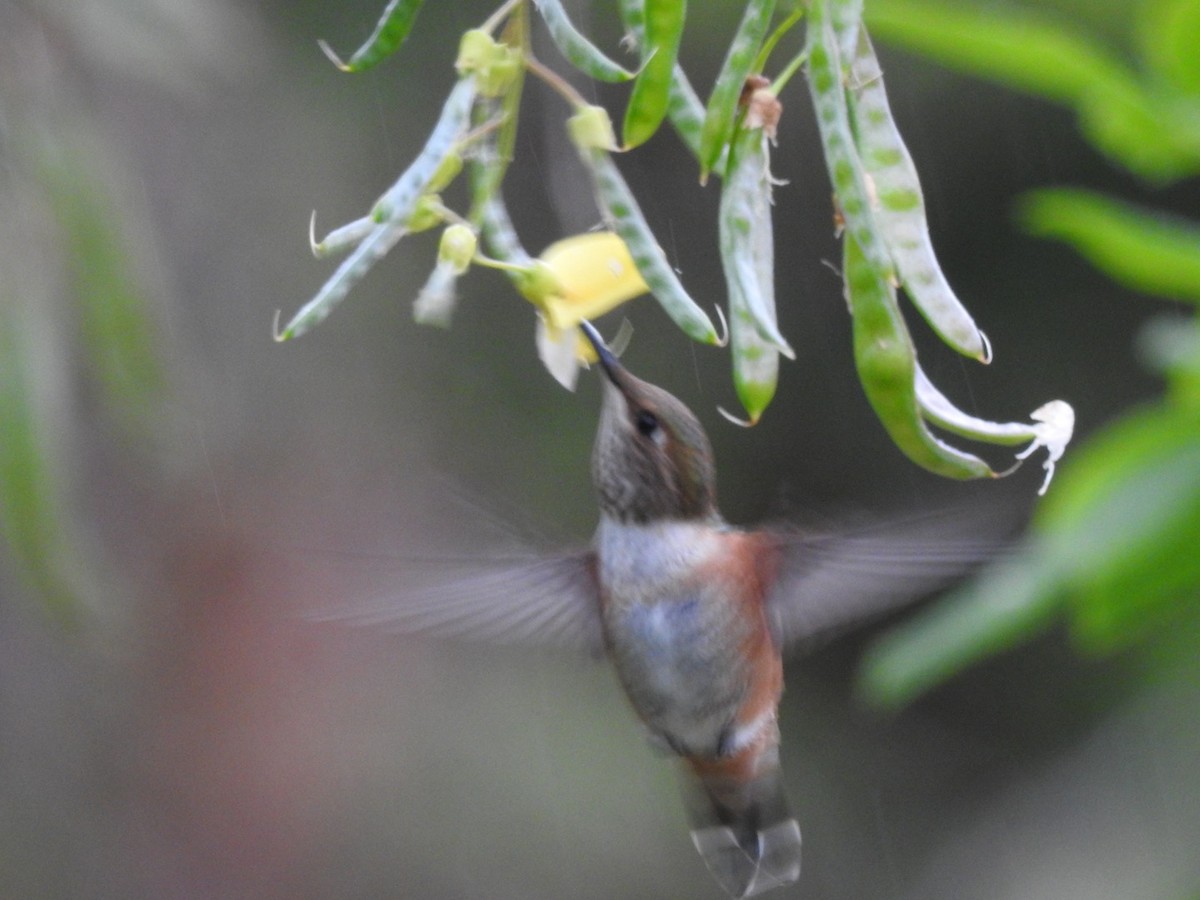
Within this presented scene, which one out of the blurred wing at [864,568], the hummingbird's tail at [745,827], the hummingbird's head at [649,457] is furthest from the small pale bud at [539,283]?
the hummingbird's tail at [745,827]

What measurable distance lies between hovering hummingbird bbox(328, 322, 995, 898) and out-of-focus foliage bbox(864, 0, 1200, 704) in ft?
0.66

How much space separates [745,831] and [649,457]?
85 centimetres

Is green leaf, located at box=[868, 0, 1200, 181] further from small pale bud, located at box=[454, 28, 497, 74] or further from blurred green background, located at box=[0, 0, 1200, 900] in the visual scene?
blurred green background, located at box=[0, 0, 1200, 900]

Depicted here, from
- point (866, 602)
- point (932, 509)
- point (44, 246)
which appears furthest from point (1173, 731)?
point (44, 246)

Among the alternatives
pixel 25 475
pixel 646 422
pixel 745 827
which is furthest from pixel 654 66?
pixel 745 827

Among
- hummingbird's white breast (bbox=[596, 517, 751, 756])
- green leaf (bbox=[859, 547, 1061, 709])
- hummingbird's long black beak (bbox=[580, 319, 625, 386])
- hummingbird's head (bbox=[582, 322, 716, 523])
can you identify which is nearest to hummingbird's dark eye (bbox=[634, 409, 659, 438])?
hummingbird's head (bbox=[582, 322, 716, 523])

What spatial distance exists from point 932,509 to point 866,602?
0.33 meters

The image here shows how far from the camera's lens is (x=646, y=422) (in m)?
1.92

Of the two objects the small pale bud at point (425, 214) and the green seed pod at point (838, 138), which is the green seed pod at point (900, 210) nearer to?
the green seed pod at point (838, 138)

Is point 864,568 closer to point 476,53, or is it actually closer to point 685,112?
point 685,112

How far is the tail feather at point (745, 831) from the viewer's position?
245 centimetres

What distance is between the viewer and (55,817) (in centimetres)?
480

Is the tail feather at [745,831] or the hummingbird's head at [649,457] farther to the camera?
the tail feather at [745,831]

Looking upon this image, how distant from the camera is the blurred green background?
464 centimetres
